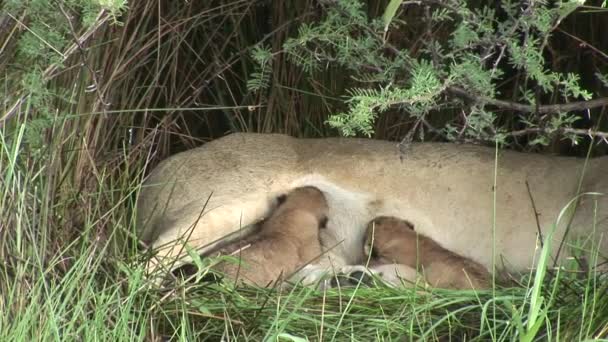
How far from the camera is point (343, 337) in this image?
372 centimetres

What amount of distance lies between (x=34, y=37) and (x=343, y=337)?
1433 mm

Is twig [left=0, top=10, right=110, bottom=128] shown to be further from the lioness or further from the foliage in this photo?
the lioness

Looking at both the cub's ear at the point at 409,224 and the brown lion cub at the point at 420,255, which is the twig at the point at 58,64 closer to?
the brown lion cub at the point at 420,255

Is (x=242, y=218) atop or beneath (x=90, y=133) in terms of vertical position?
beneath

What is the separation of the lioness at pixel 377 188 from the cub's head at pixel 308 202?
46 mm

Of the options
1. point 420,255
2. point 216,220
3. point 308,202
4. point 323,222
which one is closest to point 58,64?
point 216,220

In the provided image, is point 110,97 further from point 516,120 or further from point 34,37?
point 516,120

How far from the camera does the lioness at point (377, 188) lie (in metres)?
4.77

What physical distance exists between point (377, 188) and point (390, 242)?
0.38 m

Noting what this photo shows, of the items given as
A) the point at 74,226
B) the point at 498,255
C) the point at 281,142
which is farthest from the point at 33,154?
the point at 498,255

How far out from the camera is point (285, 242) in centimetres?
459

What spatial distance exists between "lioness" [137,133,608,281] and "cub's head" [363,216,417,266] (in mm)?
172

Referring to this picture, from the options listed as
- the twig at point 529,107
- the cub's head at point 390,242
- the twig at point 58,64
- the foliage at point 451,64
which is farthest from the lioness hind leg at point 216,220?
the twig at point 529,107

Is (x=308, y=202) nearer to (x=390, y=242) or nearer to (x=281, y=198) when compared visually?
(x=281, y=198)
